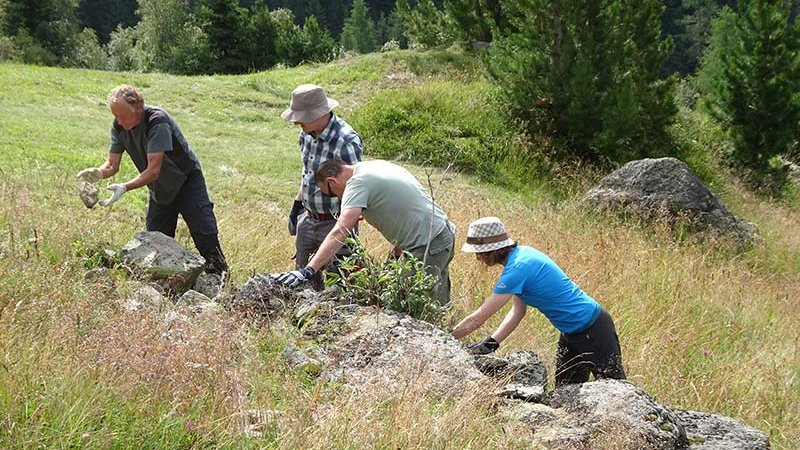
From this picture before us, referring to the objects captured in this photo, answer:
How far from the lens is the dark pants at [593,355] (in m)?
4.51

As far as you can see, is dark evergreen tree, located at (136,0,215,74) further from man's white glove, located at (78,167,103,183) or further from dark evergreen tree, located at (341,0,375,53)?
man's white glove, located at (78,167,103,183)

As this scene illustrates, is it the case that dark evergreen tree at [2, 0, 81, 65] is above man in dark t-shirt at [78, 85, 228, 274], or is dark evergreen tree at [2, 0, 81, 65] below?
below

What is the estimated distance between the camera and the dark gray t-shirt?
5051 mm

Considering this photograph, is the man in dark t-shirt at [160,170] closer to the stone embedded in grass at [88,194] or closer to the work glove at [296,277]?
the stone embedded in grass at [88,194]

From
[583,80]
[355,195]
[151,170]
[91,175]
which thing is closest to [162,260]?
[151,170]

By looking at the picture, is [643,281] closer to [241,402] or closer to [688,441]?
[688,441]

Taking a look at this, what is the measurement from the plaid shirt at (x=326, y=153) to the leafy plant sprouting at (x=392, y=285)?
1.11 metres

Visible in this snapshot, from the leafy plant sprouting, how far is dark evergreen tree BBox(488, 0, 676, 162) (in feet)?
30.4

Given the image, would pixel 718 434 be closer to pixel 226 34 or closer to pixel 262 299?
pixel 262 299

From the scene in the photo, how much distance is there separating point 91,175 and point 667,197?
A: 7.78 m

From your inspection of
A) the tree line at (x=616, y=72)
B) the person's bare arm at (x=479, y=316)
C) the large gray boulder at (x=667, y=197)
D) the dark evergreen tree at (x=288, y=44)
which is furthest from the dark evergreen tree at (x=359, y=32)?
the person's bare arm at (x=479, y=316)

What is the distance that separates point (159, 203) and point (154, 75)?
12.2 m

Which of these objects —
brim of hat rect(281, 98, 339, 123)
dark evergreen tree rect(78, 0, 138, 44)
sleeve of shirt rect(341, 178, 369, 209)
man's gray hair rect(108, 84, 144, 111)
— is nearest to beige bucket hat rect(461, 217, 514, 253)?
sleeve of shirt rect(341, 178, 369, 209)

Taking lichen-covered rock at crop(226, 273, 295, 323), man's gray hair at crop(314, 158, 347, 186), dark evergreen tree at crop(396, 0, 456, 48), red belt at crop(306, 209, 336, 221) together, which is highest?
man's gray hair at crop(314, 158, 347, 186)
